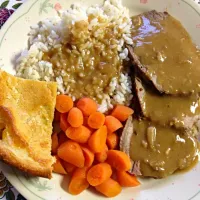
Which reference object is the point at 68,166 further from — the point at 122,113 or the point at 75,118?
the point at 122,113

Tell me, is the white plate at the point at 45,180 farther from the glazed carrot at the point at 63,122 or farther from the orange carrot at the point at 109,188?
the glazed carrot at the point at 63,122

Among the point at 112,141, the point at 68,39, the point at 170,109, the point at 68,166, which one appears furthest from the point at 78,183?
the point at 68,39

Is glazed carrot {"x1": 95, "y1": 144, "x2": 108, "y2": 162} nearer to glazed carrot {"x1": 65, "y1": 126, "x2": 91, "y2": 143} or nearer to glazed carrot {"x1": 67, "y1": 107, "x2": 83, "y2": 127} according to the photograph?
glazed carrot {"x1": 65, "y1": 126, "x2": 91, "y2": 143}

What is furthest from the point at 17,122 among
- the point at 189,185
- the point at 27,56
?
the point at 189,185

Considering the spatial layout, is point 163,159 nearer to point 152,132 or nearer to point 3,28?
point 152,132

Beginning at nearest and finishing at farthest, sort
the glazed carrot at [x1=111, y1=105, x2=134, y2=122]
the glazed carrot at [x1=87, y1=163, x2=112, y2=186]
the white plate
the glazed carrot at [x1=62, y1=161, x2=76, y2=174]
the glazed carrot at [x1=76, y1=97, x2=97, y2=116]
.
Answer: the white plate, the glazed carrot at [x1=87, y1=163, x2=112, y2=186], the glazed carrot at [x1=62, y1=161, x2=76, y2=174], the glazed carrot at [x1=76, y1=97, x2=97, y2=116], the glazed carrot at [x1=111, y1=105, x2=134, y2=122]

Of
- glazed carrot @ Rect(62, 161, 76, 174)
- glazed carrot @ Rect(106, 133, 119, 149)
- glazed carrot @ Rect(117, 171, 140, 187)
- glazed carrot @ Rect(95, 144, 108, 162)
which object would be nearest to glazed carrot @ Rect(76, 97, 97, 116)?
glazed carrot @ Rect(106, 133, 119, 149)
